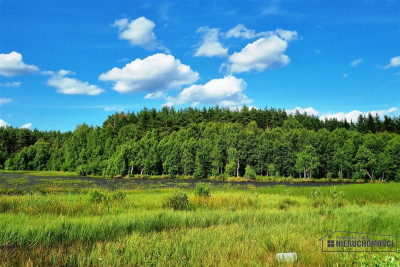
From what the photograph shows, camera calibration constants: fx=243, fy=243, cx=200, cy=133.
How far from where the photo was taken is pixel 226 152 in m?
87.6

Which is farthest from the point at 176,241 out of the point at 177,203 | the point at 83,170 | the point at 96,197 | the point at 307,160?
the point at 83,170

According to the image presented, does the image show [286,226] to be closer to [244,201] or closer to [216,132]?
[244,201]

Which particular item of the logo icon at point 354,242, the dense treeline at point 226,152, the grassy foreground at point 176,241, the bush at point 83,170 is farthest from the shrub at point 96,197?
the bush at point 83,170

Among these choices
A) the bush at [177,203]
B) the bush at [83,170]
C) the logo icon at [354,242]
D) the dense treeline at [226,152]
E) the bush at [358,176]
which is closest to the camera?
the logo icon at [354,242]

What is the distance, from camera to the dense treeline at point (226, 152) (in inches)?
3056

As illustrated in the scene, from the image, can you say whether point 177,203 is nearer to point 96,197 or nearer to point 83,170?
point 96,197

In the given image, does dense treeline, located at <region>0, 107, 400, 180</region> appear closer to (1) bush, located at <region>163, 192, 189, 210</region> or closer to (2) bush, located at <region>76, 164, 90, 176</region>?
(2) bush, located at <region>76, 164, 90, 176</region>

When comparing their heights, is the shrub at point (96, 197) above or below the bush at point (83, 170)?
above

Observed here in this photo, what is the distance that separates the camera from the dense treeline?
7762 centimetres

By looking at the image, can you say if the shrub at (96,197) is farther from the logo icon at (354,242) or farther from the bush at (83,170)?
the bush at (83,170)

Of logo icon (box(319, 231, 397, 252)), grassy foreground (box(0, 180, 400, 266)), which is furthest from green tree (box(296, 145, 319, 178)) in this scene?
logo icon (box(319, 231, 397, 252))

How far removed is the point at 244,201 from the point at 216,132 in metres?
82.2

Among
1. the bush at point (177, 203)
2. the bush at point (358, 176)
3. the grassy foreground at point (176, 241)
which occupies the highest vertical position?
the grassy foreground at point (176, 241)

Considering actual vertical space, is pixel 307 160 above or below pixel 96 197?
above
